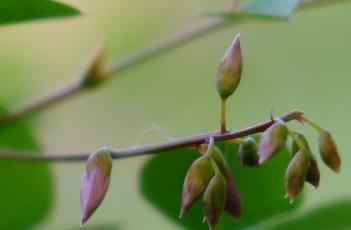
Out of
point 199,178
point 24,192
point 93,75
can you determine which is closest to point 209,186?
point 199,178

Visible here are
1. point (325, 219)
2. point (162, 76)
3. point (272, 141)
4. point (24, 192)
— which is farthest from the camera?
point (162, 76)

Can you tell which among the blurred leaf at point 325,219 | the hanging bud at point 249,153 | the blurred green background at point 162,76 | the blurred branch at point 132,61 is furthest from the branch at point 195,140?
the blurred green background at point 162,76

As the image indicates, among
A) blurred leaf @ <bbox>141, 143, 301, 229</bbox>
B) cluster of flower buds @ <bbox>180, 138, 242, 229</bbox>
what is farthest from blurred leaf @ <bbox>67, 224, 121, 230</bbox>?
cluster of flower buds @ <bbox>180, 138, 242, 229</bbox>

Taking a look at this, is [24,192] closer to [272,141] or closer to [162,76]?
[272,141]

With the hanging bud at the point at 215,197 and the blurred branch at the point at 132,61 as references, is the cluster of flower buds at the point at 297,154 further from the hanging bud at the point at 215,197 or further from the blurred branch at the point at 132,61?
the blurred branch at the point at 132,61

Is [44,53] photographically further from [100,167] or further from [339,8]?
[100,167]

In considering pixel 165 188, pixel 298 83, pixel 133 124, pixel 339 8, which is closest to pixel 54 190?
pixel 165 188
